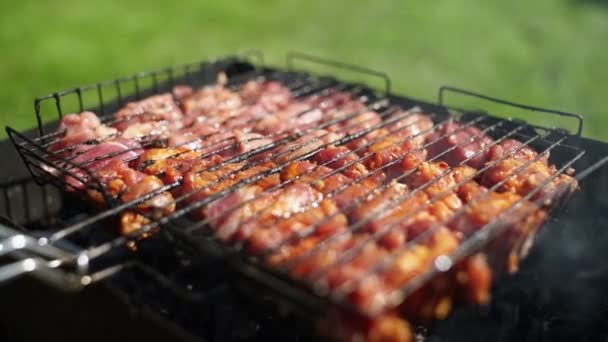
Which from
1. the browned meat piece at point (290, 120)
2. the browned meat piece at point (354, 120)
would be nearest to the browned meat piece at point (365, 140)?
the browned meat piece at point (354, 120)

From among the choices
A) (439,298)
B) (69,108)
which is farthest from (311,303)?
(69,108)

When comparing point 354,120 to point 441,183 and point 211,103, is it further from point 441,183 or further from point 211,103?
point 441,183

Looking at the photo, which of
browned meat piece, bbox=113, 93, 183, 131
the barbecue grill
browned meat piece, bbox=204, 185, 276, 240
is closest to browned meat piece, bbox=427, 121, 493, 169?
the barbecue grill

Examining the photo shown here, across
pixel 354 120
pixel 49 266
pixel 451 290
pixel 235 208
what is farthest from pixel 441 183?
pixel 49 266

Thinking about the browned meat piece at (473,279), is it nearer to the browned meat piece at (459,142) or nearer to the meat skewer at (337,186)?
the meat skewer at (337,186)

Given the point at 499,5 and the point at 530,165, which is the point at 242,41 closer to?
the point at 499,5

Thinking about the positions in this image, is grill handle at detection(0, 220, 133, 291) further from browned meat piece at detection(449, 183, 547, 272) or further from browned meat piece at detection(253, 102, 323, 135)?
browned meat piece at detection(253, 102, 323, 135)
